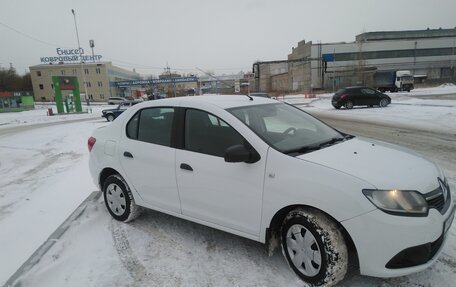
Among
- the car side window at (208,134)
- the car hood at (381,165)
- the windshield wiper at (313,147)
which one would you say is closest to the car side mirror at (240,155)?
the car side window at (208,134)

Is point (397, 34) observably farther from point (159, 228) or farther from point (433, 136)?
point (159, 228)

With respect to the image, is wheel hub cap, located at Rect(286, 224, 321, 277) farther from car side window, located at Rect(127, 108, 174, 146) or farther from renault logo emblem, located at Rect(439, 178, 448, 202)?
car side window, located at Rect(127, 108, 174, 146)

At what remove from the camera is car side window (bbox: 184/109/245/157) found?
3.04 m

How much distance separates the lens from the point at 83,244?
3.58 metres

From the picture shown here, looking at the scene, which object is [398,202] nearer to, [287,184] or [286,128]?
[287,184]

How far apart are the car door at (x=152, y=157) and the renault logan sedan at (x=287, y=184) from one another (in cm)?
1

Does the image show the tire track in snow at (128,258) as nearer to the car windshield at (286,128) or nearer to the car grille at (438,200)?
the car windshield at (286,128)

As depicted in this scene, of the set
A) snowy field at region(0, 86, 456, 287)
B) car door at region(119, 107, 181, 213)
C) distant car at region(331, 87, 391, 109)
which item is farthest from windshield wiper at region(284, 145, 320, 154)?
distant car at region(331, 87, 391, 109)

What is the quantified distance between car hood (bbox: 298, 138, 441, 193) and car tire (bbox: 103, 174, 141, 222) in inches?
99.3

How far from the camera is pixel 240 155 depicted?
270 centimetres

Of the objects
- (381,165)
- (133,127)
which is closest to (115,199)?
(133,127)

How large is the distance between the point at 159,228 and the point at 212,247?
91cm

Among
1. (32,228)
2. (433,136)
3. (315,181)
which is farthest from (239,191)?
(433,136)

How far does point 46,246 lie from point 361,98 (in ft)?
75.1
